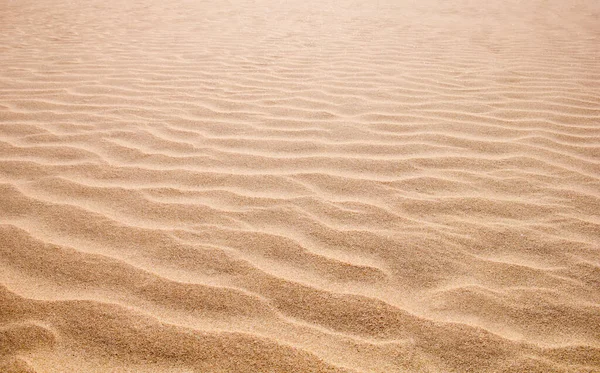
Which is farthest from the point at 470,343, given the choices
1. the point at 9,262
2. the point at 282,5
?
the point at 282,5

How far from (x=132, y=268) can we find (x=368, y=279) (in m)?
0.90

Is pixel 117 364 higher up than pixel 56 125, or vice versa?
pixel 56 125

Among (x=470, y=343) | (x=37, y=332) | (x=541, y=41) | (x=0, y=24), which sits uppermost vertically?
(x=0, y=24)

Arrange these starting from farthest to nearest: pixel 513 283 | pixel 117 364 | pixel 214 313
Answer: pixel 513 283
pixel 214 313
pixel 117 364

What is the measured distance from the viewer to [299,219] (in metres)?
1.80

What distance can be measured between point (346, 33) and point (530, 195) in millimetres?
4442

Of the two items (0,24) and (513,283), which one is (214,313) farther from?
(0,24)

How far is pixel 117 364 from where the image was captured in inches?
46.2

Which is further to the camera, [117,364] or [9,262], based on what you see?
[9,262]

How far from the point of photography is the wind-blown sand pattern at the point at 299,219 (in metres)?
1.24

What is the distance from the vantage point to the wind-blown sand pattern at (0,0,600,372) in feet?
4.08

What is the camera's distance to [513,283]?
57.6 inches

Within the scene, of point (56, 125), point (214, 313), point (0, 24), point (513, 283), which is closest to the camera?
point (214, 313)

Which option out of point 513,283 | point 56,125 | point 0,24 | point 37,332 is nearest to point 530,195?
point 513,283
